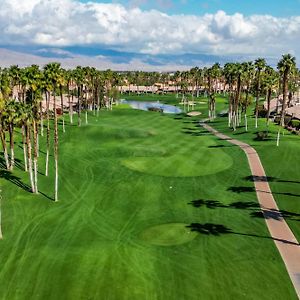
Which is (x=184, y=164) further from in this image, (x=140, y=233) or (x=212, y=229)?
(x=140, y=233)

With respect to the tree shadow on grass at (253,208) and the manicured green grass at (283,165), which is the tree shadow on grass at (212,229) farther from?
the manicured green grass at (283,165)

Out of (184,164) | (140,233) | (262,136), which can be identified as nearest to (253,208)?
(140,233)

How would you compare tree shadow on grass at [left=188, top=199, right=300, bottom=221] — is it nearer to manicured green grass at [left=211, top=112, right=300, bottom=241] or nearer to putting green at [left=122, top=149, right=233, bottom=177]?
manicured green grass at [left=211, top=112, right=300, bottom=241]

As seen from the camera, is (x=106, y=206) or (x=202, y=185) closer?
(x=106, y=206)

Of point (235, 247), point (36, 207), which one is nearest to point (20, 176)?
point (36, 207)

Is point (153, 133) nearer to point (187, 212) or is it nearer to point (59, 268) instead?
point (187, 212)
